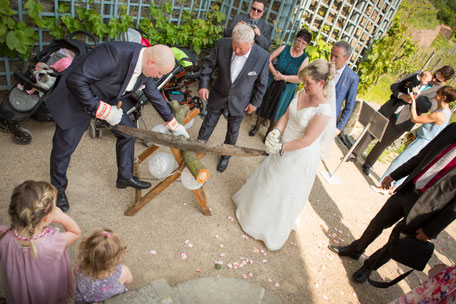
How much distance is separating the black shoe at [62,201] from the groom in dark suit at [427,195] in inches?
131

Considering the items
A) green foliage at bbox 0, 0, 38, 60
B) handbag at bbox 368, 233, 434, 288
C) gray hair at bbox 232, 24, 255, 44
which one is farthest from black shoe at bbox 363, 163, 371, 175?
green foliage at bbox 0, 0, 38, 60

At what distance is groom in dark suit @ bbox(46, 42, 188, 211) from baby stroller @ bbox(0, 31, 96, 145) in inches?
35.9

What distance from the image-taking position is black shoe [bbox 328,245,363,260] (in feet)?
11.9

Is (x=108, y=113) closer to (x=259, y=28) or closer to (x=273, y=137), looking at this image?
(x=273, y=137)

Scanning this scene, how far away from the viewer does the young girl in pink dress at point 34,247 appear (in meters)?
1.67

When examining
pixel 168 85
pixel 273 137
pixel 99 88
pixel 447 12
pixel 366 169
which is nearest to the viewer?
pixel 99 88

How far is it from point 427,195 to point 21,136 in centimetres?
446

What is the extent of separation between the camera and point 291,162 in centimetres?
315

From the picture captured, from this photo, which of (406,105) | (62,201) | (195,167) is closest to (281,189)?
(195,167)

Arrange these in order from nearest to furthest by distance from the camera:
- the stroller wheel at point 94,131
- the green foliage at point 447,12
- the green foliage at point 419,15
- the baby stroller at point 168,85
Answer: the baby stroller at point 168,85 → the stroller wheel at point 94,131 → the green foliage at point 419,15 → the green foliage at point 447,12

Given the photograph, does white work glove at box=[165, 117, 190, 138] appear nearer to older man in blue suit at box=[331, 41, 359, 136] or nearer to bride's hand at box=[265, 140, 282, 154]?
bride's hand at box=[265, 140, 282, 154]

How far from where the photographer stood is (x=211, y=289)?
2756 millimetres

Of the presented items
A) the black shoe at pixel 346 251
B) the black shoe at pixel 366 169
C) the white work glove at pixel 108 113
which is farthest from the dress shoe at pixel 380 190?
the white work glove at pixel 108 113

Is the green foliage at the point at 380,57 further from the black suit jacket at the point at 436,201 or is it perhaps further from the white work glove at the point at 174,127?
the white work glove at the point at 174,127
